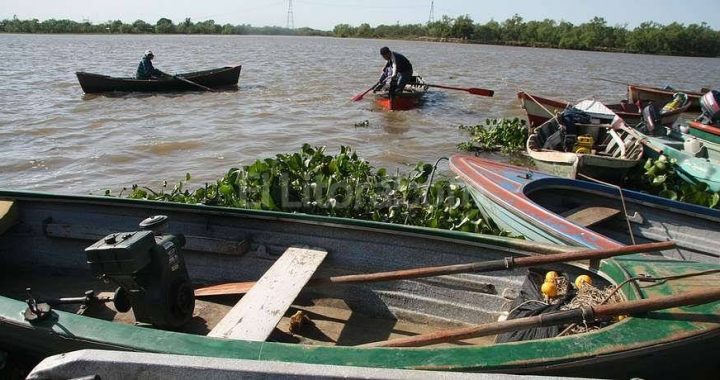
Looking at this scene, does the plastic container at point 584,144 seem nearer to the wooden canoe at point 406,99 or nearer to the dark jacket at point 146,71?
the wooden canoe at point 406,99

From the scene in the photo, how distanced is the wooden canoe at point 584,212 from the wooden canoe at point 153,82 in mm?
14357

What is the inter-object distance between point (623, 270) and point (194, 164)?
8894mm

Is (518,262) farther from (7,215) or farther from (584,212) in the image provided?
(7,215)

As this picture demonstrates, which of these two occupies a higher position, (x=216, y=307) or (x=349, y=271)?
(x=349, y=271)

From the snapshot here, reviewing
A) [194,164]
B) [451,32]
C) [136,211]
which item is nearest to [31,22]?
[451,32]

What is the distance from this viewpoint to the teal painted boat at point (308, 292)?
235 cm

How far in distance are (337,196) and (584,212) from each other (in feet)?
8.43

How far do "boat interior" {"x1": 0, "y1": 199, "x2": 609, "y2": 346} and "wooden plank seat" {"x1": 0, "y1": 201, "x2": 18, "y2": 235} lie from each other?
13 mm

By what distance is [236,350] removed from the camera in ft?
7.72

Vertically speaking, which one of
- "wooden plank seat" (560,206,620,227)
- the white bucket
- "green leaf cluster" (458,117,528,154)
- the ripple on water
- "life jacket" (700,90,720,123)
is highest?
"life jacket" (700,90,720,123)

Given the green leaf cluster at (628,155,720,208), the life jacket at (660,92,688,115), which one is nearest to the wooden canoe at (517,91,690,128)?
the life jacket at (660,92,688,115)

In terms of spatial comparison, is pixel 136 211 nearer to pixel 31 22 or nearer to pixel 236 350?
pixel 236 350

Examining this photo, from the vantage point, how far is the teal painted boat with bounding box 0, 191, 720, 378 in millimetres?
2348

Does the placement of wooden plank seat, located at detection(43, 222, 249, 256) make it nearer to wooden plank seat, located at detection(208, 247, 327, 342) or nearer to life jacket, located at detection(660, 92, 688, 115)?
wooden plank seat, located at detection(208, 247, 327, 342)
